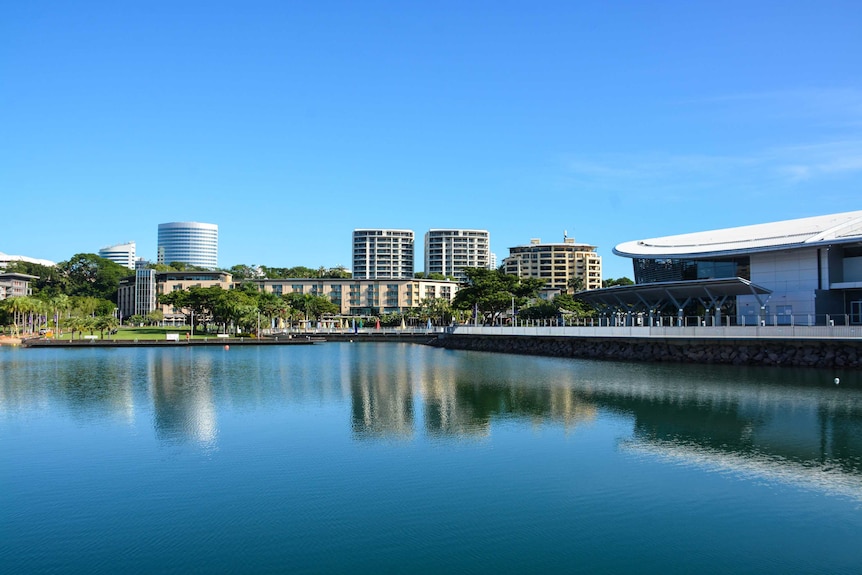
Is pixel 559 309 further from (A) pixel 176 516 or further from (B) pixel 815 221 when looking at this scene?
(A) pixel 176 516

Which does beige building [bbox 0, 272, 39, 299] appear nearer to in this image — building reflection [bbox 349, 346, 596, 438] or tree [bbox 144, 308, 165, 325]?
tree [bbox 144, 308, 165, 325]

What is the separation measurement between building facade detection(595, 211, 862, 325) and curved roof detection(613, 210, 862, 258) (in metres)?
0.09

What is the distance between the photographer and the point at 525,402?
120ft

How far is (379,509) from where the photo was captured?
17734 mm

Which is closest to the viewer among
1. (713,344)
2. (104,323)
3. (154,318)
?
(713,344)

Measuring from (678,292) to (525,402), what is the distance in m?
37.0

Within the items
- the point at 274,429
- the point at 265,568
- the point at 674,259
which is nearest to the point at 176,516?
the point at 265,568

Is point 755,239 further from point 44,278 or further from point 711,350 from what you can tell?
point 44,278

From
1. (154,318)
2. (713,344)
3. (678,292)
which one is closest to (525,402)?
(713,344)

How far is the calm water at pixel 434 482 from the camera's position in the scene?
1492 cm

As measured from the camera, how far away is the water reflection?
81.5 ft

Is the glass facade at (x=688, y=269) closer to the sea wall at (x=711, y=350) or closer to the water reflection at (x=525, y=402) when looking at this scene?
the sea wall at (x=711, y=350)

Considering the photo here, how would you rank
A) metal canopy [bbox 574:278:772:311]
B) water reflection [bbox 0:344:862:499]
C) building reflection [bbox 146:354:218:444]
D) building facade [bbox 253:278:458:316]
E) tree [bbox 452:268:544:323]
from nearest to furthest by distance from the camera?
water reflection [bbox 0:344:862:499] < building reflection [bbox 146:354:218:444] < metal canopy [bbox 574:278:772:311] < tree [bbox 452:268:544:323] < building facade [bbox 253:278:458:316]

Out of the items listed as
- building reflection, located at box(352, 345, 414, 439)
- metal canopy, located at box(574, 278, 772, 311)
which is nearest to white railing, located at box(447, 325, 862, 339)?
metal canopy, located at box(574, 278, 772, 311)
